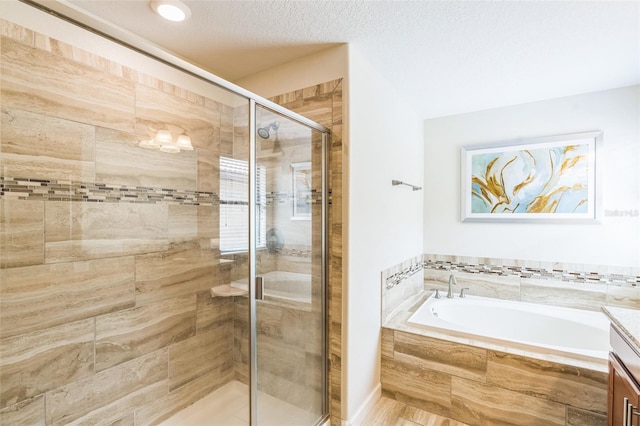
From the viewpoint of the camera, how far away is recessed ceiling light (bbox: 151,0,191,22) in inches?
58.7

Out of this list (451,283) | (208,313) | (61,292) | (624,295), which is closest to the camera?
(61,292)

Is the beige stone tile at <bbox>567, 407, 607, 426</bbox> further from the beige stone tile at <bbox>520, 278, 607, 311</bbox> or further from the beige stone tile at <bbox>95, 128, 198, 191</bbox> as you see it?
the beige stone tile at <bbox>95, 128, 198, 191</bbox>

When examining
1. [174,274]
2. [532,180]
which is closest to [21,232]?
[174,274]

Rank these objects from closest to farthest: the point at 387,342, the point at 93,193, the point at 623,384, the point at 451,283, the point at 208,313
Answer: the point at 623,384, the point at 93,193, the point at 208,313, the point at 387,342, the point at 451,283

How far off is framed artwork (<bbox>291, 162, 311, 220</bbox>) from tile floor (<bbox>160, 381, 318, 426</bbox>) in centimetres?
108

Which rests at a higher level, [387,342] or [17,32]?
[17,32]

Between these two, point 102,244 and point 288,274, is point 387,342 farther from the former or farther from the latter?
point 102,244

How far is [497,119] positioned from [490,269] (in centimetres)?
147

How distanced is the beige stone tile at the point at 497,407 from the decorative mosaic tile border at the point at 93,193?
6.97 ft

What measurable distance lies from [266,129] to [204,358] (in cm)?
169

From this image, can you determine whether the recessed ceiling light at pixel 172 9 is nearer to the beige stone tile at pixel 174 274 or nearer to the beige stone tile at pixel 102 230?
the beige stone tile at pixel 102 230

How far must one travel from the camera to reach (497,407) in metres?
1.89

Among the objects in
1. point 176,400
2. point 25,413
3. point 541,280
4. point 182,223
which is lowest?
point 176,400

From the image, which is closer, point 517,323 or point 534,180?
point 517,323
